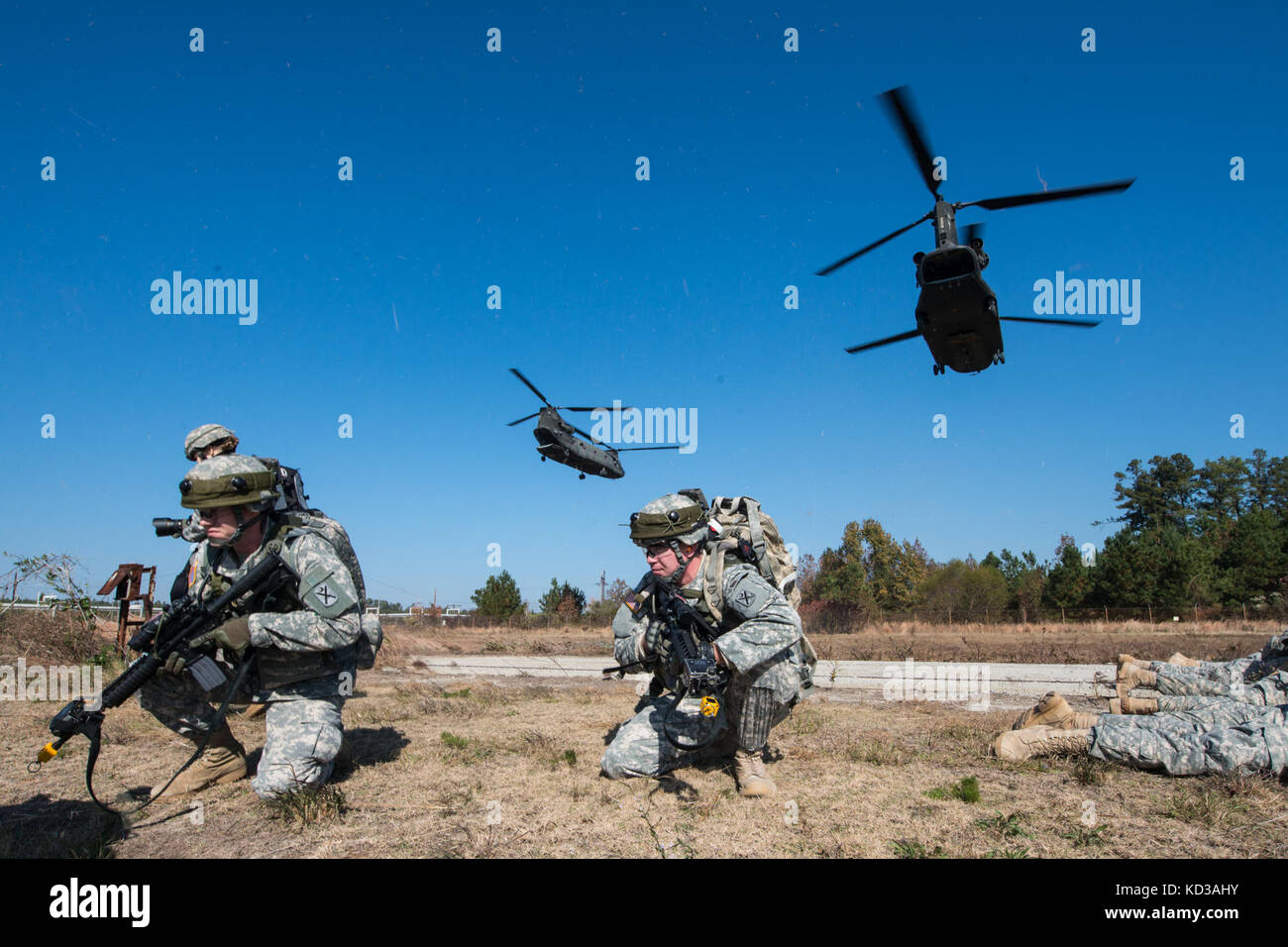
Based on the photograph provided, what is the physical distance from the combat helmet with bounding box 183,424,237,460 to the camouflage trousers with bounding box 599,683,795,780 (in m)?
4.16

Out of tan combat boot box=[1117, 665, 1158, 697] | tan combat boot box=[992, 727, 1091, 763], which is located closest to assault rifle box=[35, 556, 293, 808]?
tan combat boot box=[992, 727, 1091, 763]

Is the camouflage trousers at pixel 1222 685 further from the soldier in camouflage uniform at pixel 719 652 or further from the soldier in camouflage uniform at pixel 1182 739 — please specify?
the soldier in camouflage uniform at pixel 719 652

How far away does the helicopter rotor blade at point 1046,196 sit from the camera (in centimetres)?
998

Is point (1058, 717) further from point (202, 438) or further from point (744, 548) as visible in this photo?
point (202, 438)

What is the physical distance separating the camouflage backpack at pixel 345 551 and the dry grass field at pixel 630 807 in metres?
0.89

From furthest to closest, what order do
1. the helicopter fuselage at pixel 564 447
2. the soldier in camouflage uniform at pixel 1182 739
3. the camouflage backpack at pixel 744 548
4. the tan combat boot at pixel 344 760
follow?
the helicopter fuselage at pixel 564 447
the tan combat boot at pixel 344 760
the camouflage backpack at pixel 744 548
the soldier in camouflage uniform at pixel 1182 739

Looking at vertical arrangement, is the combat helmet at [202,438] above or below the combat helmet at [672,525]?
above

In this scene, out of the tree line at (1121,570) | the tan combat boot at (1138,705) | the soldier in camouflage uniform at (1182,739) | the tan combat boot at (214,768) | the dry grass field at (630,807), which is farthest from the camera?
the tree line at (1121,570)

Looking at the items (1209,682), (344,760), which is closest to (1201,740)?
(1209,682)

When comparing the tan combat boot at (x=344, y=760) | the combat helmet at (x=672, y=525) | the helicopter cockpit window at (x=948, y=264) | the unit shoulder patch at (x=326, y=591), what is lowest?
the tan combat boot at (x=344, y=760)

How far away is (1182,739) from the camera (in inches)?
207

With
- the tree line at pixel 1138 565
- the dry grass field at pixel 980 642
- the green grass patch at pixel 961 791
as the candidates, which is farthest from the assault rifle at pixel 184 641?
the tree line at pixel 1138 565

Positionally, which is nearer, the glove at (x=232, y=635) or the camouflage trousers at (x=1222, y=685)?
the glove at (x=232, y=635)
